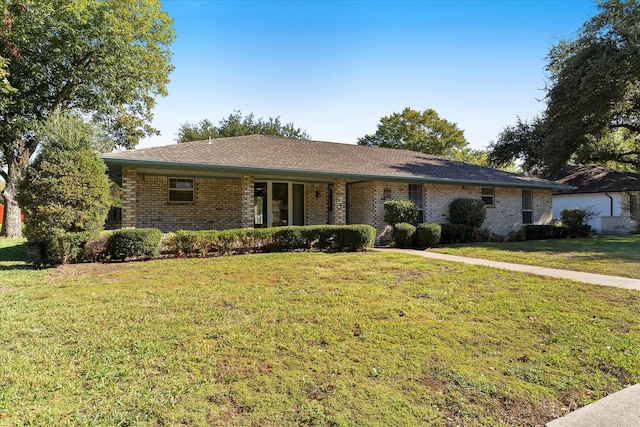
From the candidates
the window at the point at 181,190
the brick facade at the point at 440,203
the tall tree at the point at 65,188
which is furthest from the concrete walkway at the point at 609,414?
the window at the point at 181,190

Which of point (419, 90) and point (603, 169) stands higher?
point (419, 90)

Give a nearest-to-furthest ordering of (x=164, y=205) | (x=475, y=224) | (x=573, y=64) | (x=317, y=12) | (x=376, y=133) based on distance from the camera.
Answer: (x=317, y=12) < (x=164, y=205) < (x=475, y=224) < (x=573, y=64) < (x=376, y=133)

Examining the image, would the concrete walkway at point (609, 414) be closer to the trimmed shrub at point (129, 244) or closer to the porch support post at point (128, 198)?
the trimmed shrub at point (129, 244)

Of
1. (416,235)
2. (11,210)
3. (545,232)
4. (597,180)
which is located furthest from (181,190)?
(597,180)

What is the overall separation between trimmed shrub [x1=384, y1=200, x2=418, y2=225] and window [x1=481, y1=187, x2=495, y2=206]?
208 inches

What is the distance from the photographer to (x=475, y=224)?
15312 mm

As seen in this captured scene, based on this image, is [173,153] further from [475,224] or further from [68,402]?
[475,224]

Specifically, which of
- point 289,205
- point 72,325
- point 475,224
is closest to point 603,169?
point 475,224

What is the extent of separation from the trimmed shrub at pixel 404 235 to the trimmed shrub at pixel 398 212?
922mm

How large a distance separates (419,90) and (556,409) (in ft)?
50.2

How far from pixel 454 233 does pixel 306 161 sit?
6.88 metres

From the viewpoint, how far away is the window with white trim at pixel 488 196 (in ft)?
55.9

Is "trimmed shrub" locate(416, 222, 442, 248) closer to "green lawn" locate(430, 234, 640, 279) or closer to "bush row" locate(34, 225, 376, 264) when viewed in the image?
"green lawn" locate(430, 234, 640, 279)

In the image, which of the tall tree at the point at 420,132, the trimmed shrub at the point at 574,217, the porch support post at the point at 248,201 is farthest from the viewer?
the tall tree at the point at 420,132
